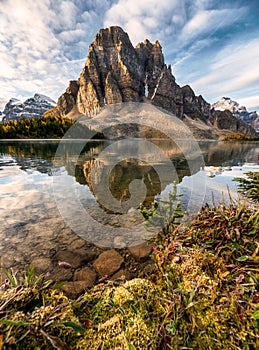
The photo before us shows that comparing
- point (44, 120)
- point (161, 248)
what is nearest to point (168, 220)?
point (161, 248)

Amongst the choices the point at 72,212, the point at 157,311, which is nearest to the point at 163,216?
the point at 157,311

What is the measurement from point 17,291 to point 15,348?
412mm

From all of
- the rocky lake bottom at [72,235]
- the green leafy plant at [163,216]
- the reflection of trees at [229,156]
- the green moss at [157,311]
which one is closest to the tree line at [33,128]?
the reflection of trees at [229,156]

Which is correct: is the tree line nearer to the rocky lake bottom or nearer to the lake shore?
the rocky lake bottom

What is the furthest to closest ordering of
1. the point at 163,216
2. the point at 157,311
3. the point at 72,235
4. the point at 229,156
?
the point at 229,156 → the point at 72,235 → the point at 163,216 → the point at 157,311

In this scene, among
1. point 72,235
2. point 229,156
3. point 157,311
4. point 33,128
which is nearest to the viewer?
point 157,311

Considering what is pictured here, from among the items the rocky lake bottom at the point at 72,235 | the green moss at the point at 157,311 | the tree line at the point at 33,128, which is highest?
the tree line at the point at 33,128

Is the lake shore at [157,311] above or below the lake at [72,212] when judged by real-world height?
above

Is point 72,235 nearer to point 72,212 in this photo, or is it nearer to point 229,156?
point 72,212

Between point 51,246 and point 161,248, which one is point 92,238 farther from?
point 161,248

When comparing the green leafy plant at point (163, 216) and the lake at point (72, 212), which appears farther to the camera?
the lake at point (72, 212)

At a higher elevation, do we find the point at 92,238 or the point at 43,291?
the point at 43,291

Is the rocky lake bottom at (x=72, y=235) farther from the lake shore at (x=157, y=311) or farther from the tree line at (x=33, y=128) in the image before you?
the tree line at (x=33, y=128)

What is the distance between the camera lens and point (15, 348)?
1.16 m
